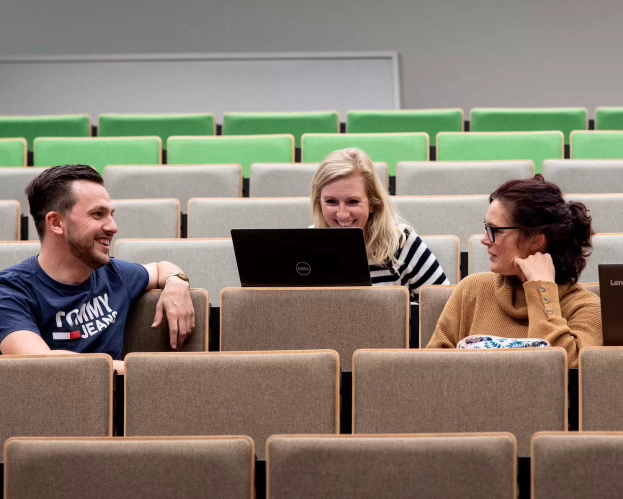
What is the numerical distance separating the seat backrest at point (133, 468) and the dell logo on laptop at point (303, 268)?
0.25 meters

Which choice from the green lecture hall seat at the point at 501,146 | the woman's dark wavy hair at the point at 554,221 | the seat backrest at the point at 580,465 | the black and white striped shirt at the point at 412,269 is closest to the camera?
the seat backrest at the point at 580,465

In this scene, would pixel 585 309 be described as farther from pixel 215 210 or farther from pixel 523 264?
pixel 215 210

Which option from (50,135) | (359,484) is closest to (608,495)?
(359,484)

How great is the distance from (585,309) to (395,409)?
19cm

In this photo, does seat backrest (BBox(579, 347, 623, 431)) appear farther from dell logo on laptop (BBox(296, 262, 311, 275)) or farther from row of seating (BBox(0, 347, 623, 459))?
dell logo on laptop (BBox(296, 262, 311, 275))

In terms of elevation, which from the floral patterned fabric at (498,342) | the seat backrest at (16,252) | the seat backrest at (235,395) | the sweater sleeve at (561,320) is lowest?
the seat backrest at (235,395)

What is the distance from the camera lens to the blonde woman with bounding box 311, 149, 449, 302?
0.90 m

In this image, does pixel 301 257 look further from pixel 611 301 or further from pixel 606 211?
pixel 606 211

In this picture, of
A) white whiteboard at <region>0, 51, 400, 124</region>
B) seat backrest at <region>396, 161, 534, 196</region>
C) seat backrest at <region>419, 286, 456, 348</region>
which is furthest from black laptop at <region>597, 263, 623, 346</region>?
white whiteboard at <region>0, 51, 400, 124</region>

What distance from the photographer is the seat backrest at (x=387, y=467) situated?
1.77 feet

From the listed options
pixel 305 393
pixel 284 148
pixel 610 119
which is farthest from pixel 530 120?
pixel 305 393

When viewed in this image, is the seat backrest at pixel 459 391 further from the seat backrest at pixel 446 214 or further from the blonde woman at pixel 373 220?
the seat backrest at pixel 446 214

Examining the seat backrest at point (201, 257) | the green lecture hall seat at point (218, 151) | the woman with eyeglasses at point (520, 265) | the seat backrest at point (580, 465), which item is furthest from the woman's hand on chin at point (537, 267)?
the green lecture hall seat at point (218, 151)

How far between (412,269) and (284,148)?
52cm
